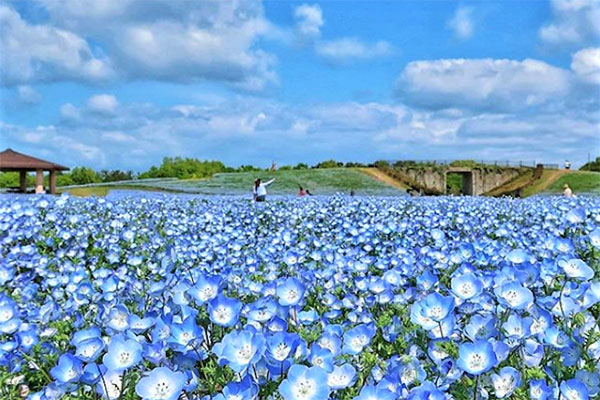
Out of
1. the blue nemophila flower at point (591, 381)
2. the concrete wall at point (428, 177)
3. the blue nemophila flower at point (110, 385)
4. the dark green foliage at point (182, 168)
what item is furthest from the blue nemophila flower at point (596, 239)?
the dark green foliage at point (182, 168)

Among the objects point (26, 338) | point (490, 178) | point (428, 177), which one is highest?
point (490, 178)

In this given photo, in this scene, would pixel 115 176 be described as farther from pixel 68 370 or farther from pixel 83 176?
pixel 68 370

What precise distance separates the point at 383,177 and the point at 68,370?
52.3 metres

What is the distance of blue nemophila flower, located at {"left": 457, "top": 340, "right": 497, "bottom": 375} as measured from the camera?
170cm

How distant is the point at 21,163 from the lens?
2975 centimetres

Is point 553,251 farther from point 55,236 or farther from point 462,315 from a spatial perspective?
point 55,236

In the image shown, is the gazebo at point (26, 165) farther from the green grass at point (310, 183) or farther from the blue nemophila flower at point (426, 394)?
the blue nemophila flower at point (426, 394)

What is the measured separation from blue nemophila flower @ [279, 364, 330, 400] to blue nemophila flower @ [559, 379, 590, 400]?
2.07 feet

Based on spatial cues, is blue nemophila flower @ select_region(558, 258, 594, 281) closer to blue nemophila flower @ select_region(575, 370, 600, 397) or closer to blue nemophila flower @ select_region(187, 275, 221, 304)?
blue nemophila flower @ select_region(575, 370, 600, 397)

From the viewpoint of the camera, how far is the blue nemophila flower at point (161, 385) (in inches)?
64.9

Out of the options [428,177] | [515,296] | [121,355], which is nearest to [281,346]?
[121,355]

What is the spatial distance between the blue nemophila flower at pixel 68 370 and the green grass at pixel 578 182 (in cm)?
4305

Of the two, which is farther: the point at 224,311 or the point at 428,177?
the point at 428,177

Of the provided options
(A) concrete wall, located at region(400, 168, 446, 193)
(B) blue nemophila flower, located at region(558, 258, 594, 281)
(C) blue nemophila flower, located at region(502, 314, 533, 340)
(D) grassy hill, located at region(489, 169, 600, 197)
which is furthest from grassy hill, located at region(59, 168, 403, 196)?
(C) blue nemophila flower, located at region(502, 314, 533, 340)
